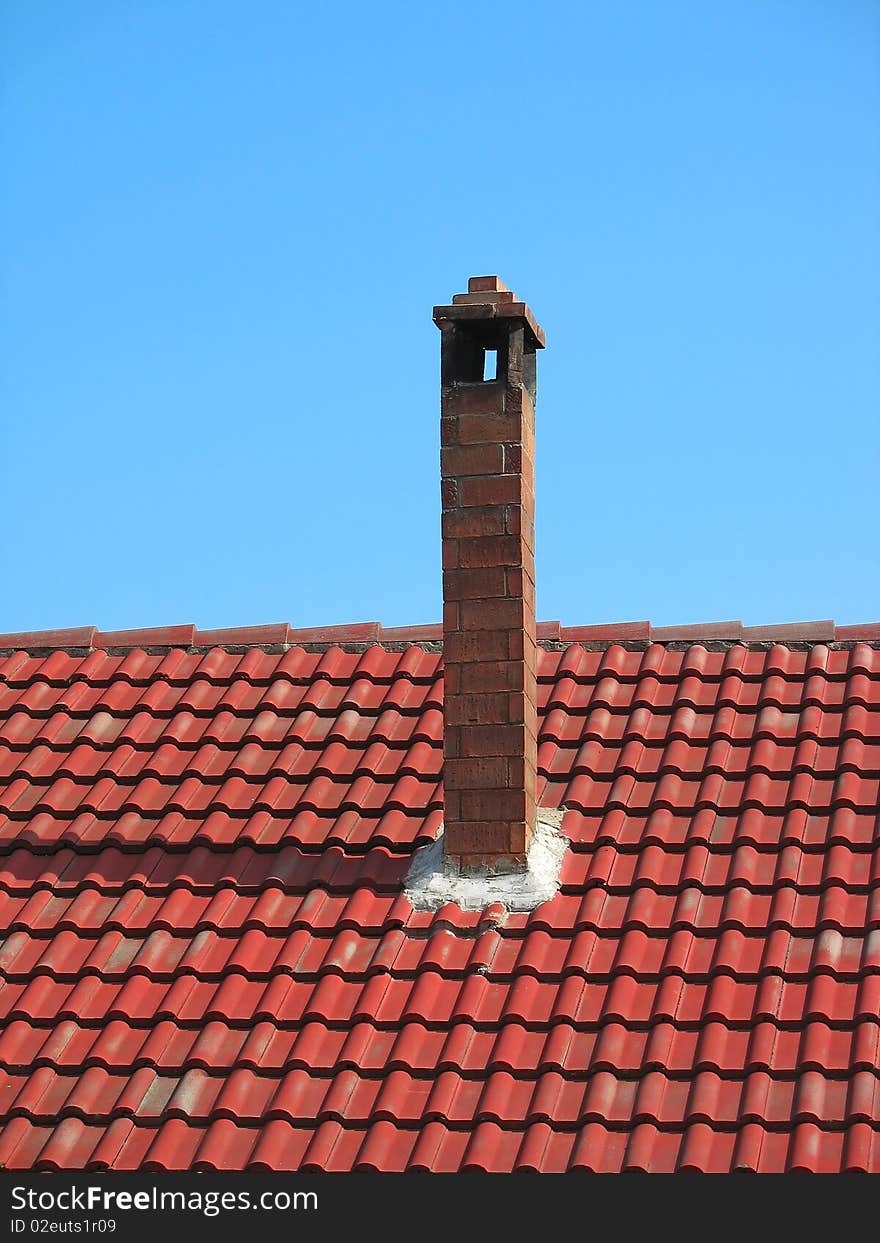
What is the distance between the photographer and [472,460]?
852 cm

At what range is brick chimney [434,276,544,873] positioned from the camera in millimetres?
8125

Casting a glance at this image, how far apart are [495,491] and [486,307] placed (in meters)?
0.85

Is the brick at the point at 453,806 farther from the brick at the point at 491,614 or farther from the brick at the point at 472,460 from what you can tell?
the brick at the point at 472,460

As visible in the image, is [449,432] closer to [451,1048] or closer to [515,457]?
[515,457]

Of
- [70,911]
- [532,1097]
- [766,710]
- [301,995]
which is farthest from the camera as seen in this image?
[766,710]

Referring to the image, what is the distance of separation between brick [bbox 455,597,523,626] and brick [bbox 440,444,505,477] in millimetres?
607

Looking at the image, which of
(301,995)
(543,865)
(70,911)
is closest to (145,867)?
(70,911)

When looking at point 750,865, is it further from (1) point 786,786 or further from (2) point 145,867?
(2) point 145,867

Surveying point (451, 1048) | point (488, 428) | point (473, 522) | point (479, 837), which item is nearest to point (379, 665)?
point (473, 522)

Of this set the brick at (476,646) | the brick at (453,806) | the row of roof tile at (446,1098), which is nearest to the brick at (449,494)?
the brick at (476,646)

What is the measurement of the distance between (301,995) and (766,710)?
2771 millimetres

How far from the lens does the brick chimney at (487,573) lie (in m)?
8.12

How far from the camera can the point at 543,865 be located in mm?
8094

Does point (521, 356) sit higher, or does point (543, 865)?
point (521, 356)
